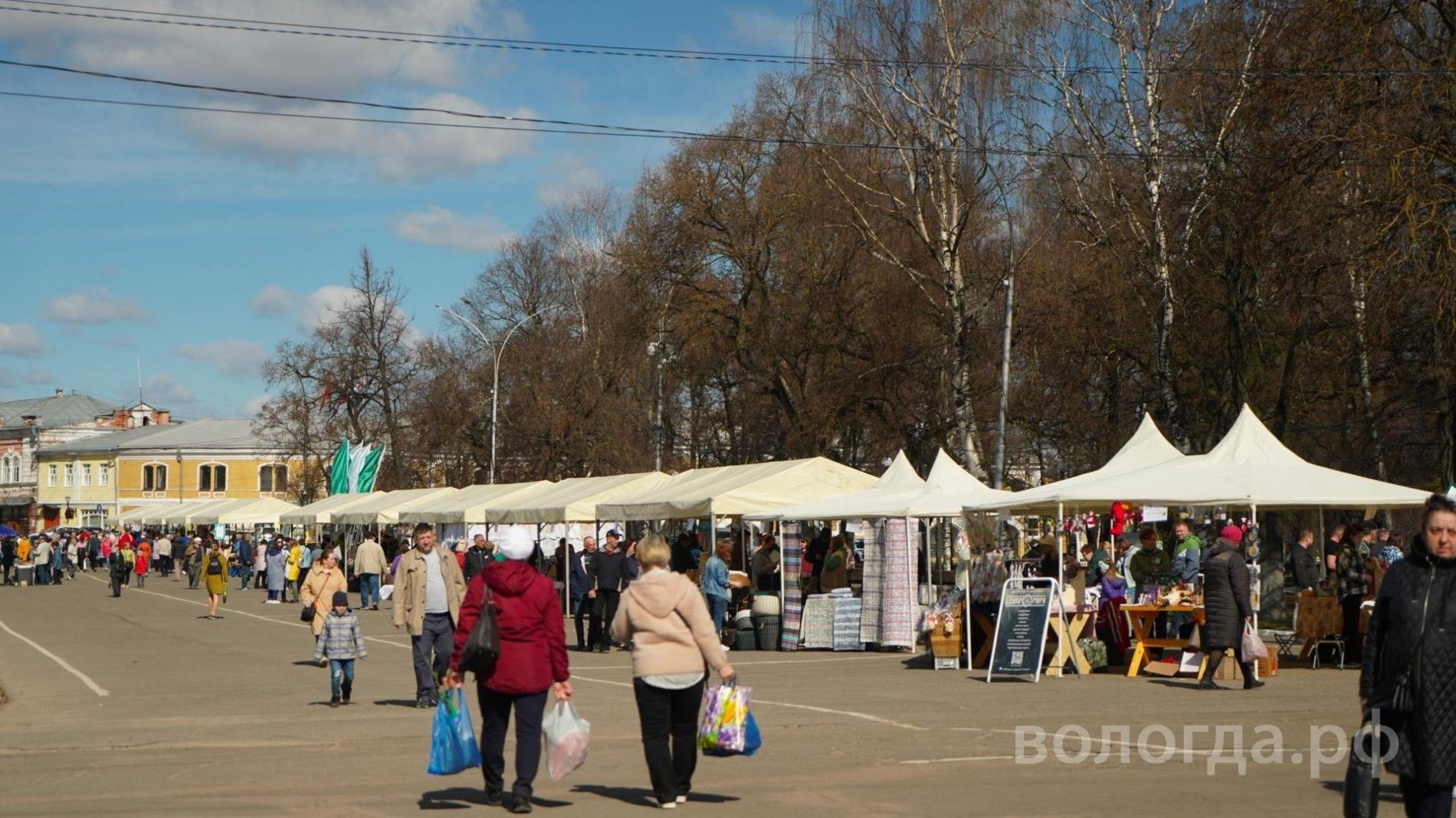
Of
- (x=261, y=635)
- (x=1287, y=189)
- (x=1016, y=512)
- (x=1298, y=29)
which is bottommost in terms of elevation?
(x=261, y=635)

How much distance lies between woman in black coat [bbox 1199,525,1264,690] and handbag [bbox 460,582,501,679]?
33.4 feet

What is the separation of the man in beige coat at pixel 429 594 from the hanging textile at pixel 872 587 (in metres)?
9.47

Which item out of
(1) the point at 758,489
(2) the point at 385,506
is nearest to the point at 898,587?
(1) the point at 758,489

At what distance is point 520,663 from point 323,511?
44.9 m

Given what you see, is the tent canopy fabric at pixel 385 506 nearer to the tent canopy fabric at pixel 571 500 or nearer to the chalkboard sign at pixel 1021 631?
the tent canopy fabric at pixel 571 500

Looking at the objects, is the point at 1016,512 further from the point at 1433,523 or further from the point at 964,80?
the point at 964,80

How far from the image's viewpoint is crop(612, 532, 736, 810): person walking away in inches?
376

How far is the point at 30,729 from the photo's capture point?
15.1 meters

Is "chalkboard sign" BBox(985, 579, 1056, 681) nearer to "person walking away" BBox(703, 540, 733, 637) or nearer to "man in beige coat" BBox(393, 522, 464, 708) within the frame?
"man in beige coat" BBox(393, 522, 464, 708)

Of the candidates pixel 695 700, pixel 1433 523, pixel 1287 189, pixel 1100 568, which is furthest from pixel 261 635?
pixel 1433 523

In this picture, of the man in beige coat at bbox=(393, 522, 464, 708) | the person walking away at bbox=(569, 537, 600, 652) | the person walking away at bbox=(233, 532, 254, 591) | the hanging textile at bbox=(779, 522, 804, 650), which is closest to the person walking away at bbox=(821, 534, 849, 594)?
the hanging textile at bbox=(779, 522, 804, 650)

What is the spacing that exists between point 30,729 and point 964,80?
27.7 metres

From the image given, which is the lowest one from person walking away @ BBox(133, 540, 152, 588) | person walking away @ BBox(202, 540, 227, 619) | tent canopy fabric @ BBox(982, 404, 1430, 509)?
person walking away @ BBox(133, 540, 152, 588)

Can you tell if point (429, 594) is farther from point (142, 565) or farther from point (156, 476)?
point (156, 476)
